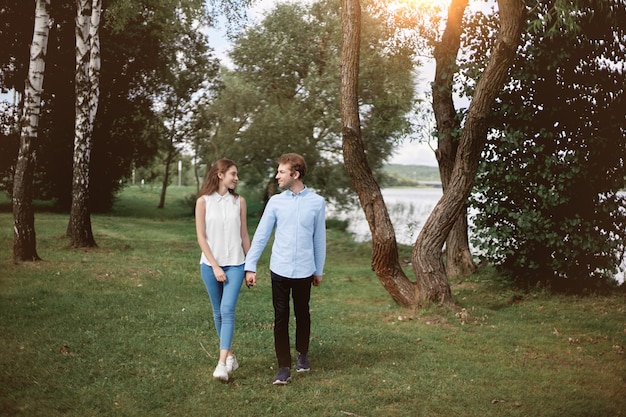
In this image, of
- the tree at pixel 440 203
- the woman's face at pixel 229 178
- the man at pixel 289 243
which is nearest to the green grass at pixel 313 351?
the tree at pixel 440 203

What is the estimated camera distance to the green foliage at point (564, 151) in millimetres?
12258

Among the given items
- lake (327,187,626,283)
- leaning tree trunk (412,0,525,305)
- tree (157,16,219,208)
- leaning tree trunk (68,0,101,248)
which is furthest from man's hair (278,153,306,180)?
tree (157,16,219,208)

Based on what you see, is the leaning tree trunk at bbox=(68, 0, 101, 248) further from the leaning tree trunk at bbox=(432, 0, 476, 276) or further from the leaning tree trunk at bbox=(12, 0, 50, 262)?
the leaning tree trunk at bbox=(432, 0, 476, 276)

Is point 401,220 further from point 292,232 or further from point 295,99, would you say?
Result: point 292,232

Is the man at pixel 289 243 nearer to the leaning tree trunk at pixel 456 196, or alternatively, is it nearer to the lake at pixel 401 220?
the leaning tree trunk at pixel 456 196

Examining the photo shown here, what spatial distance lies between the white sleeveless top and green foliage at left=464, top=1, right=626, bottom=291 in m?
7.36

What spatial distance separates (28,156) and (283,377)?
10029mm

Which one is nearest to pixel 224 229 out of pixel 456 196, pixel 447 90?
pixel 456 196

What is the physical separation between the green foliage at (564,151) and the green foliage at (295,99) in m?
14.4

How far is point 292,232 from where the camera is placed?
21.8ft

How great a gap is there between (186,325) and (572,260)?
25.5 ft

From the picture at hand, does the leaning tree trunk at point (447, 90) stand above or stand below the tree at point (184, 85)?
below

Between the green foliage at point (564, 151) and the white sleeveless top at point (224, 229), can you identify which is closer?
the white sleeveless top at point (224, 229)

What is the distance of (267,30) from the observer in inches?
1200
